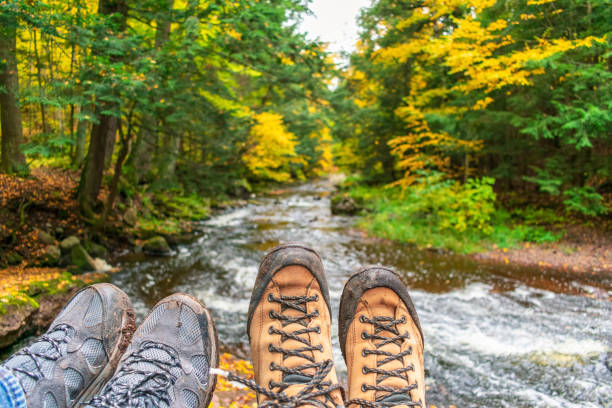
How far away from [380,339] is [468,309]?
345cm

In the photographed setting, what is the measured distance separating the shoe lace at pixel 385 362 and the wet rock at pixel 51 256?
18.2 ft

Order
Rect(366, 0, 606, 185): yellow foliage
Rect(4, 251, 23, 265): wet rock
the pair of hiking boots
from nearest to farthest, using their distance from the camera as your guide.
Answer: the pair of hiking boots → Rect(4, 251, 23, 265): wet rock → Rect(366, 0, 606, 185): yellow foliage

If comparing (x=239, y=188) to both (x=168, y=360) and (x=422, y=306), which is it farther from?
(x=168, y=360)

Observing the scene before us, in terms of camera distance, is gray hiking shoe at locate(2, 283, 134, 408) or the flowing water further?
the flowing water

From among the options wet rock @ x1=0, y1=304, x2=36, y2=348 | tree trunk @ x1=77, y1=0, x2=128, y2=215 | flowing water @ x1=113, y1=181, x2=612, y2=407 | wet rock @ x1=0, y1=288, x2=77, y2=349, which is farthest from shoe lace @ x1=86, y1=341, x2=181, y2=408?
tree trunk @ x1=77, y1=0, x2=128, y2=215

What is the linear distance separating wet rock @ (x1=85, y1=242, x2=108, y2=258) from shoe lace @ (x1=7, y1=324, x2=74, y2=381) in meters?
5.40

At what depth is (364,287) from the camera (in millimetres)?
2168

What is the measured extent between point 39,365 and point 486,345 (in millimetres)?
4103

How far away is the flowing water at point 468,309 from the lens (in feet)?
10.4

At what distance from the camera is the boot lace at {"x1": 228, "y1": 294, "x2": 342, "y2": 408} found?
1.57 m

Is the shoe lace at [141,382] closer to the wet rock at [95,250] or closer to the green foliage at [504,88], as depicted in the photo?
the wet rock at [95,250]

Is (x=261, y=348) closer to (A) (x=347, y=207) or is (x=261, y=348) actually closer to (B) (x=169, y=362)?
(B) (x=169, y=362)

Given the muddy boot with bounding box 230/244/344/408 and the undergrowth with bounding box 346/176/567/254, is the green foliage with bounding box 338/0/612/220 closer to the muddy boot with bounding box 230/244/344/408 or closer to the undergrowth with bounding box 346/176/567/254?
the undergrowth with bounding box 346/176/567/254

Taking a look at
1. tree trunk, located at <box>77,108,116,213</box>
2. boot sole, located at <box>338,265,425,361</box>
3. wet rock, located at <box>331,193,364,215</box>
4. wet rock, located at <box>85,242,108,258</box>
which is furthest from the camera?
wet rock, located at <box>331,193,364,215</box>
